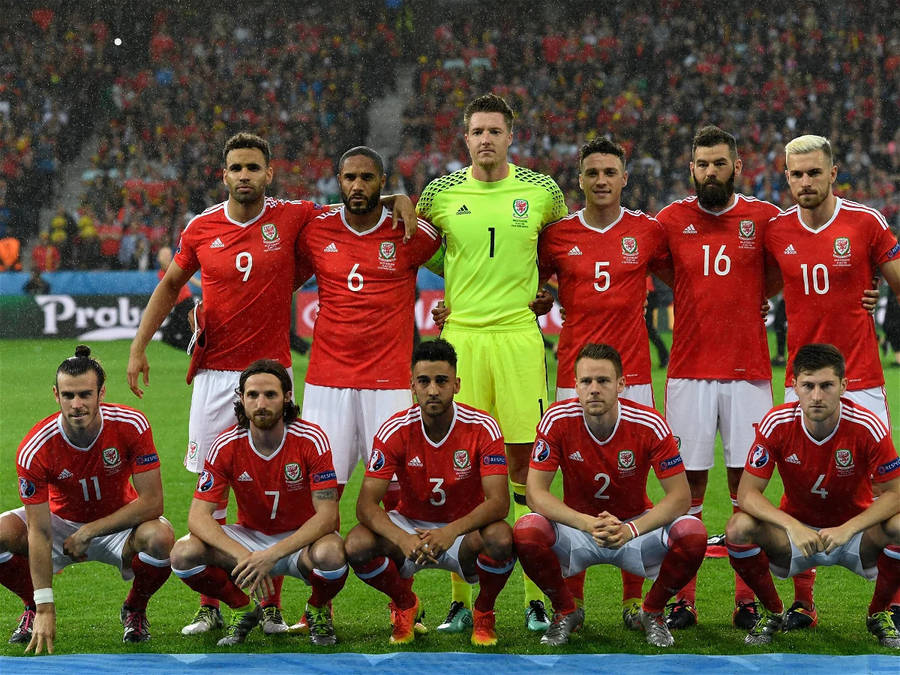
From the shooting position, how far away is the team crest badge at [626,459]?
446 cm

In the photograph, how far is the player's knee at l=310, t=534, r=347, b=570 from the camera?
432 centimetres

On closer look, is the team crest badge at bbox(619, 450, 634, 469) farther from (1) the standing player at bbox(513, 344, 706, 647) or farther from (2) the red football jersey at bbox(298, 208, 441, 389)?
(2) the red football jersey at bbox(298, 208, 441, 389)

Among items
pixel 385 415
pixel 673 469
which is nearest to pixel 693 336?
pixel 673 469

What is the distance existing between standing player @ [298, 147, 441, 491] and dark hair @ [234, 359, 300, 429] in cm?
38

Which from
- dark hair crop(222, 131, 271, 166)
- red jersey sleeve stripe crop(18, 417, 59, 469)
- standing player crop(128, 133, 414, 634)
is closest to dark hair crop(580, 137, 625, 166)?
standing player crop(128, 133, 414, 634)

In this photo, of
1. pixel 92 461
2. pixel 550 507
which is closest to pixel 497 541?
pixel 550 507

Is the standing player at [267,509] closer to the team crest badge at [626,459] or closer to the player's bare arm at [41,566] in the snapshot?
the player's bare arm at [41,566]

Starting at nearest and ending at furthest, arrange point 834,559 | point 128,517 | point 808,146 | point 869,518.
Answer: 1. point 869,518
2. point 834,559
3. point 128,517
4. point 808,146

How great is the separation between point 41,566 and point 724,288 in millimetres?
3005

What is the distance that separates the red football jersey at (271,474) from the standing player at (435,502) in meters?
0.23

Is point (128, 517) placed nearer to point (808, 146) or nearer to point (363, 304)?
point (363, 304)

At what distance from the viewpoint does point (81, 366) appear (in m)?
4.40

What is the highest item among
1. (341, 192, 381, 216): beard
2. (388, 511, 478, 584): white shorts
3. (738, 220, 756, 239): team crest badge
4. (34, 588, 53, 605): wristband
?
(341, 192, 381, 216): beard

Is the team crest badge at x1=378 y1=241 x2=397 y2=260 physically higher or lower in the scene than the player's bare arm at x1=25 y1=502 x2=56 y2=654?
higher
